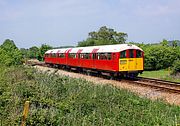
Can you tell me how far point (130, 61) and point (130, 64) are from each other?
0.24 meters

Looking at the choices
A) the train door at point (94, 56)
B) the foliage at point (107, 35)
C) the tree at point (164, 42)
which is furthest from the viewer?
the foliage at point (107, 35)

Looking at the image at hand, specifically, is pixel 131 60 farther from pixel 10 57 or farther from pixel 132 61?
pixel 10 57

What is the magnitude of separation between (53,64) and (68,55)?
959 centimetres

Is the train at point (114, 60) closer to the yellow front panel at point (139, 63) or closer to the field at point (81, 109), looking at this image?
the yellow front panel at point (139, 63)

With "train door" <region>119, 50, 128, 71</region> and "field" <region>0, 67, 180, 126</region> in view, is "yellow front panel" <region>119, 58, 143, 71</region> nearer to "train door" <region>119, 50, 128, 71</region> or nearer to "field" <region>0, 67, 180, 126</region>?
"train door" <region>119, 50, 128, 71</region>

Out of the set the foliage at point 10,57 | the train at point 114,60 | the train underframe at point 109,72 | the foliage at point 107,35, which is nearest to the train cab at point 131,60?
the train at point 114,60

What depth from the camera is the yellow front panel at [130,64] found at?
935 inches

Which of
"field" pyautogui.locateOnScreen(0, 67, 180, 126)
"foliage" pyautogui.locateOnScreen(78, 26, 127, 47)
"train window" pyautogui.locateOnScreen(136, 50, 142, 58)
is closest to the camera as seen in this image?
"field" pyautogui.locateOnScreen(0, 67, 180, 126)

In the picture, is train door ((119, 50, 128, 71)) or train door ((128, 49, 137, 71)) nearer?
train door ((119, 50, 128, 71))

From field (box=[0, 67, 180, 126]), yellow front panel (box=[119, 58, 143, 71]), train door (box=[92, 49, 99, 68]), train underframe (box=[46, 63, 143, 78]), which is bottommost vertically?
field (box=[0, 67, 180, 126])

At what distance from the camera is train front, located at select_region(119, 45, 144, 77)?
23797 millimetres

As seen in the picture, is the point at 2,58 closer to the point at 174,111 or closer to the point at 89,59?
the point at 89,59

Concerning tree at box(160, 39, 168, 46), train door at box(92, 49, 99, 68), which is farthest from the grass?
tree at box(160, 39, 168, 46)

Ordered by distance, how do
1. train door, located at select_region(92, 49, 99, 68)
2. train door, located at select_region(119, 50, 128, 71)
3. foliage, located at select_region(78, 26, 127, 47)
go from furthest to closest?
1. foliage, located at select_region(78, 26, 127, 47)
2. train door, located at select_region(92, 49, 99, 68)
3. train door, located at select_region(119, 50, 128, 71)
